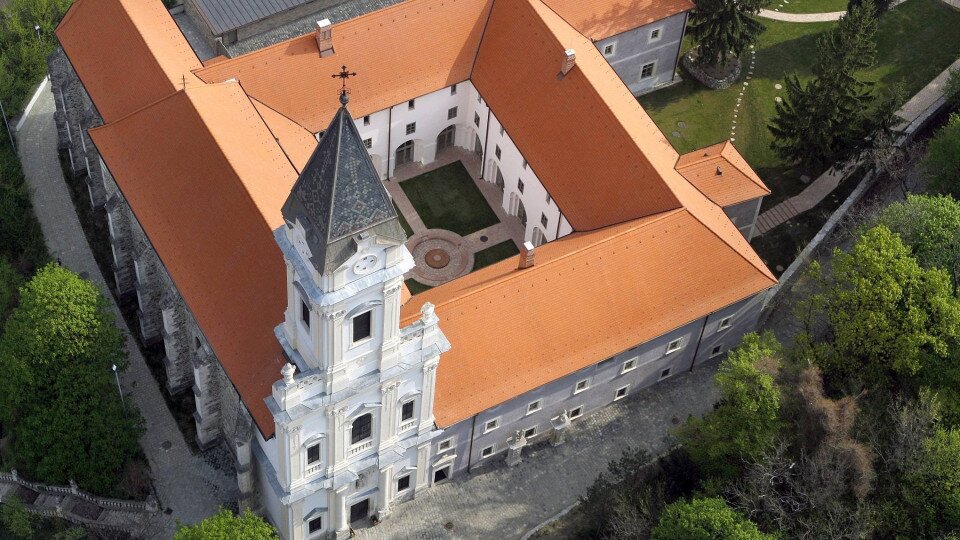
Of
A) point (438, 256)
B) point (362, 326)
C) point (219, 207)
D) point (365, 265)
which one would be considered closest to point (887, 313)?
point (438, 256)

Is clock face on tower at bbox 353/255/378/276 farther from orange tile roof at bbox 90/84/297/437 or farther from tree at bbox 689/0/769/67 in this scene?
tree at bbox 689/0/769/67

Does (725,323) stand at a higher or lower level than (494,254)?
lower

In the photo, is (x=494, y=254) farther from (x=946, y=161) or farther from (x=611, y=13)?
(x=946, y=161)

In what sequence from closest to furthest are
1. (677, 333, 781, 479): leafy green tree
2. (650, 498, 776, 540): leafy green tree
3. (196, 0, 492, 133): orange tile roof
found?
1. (650, 498, 776, 540): leafy green tree
2. (677, 333, 781, 479): leafy green tree
3. (196, 0, 492, 133): orange tile roof

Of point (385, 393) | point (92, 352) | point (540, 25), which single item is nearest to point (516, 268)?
point (385, 393)

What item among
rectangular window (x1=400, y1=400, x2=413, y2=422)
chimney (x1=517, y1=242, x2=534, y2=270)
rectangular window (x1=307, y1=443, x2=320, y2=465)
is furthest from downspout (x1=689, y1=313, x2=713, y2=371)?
rectangular window (x1=307, y1=443, x2=320, y2=465)
